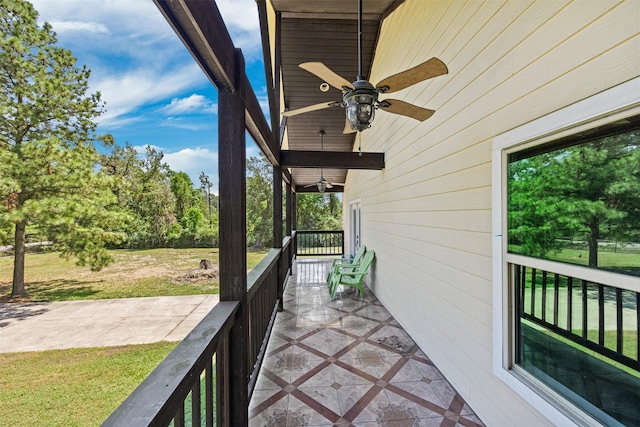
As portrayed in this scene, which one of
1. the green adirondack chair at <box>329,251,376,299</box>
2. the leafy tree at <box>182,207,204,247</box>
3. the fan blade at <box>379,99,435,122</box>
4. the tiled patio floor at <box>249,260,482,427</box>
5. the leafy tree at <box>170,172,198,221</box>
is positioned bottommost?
the tiled patio floor at <box>249,260,482,427</box>

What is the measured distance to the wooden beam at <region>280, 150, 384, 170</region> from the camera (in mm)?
4363

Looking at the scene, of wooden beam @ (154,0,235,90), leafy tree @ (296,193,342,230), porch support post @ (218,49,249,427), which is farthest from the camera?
leafy tree @ (296,193,342,230)

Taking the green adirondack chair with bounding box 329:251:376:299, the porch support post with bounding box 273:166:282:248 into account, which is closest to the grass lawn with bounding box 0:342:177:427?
the porch support post with bounding box 273:166:282:248

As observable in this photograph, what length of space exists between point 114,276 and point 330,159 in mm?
3361

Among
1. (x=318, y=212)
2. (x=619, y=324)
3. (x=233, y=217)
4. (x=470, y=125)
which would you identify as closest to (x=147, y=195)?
(x=233, y=217)

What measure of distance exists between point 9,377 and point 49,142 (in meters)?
1.72

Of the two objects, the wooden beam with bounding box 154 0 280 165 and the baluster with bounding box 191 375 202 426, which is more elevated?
the wooden beam with bounding box 154 0 280 165

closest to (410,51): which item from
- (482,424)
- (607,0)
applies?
(607,0)

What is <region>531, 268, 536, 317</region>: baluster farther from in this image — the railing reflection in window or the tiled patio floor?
the tiled patio floor

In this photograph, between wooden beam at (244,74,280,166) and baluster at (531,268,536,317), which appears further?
wooden beam at (244,74,280,166)

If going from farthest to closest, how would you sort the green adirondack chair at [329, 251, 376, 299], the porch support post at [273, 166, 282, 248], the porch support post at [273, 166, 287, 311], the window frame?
the green adirondack chair at [329, 251, 376, 299]
the porch support post at [273, 166, 282, 248]
the porch support post at [273, 166, 287, 311]
the window frame

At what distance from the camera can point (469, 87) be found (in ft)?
7.00

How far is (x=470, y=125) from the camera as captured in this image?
7.03ft

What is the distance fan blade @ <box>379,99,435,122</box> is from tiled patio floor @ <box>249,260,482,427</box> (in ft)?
8.17
